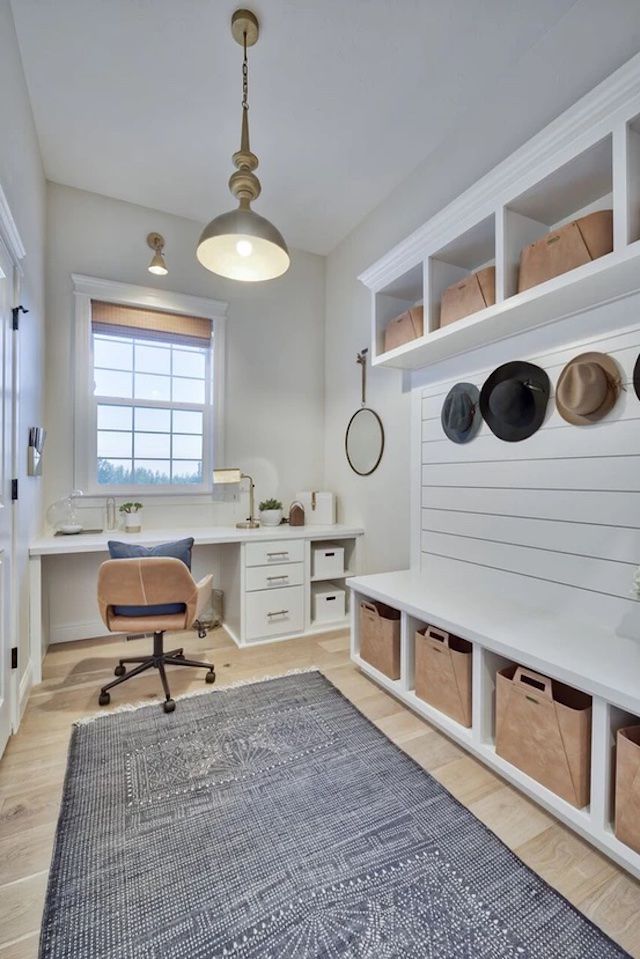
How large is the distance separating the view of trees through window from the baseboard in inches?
40.5

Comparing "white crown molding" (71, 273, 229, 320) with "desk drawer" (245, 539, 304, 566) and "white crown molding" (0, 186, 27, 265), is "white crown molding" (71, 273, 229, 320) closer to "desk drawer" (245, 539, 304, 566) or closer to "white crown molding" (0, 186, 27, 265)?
"white crown molding" (0, 186, 27, 265)

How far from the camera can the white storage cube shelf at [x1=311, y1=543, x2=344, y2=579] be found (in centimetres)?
334

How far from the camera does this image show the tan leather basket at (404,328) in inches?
96.8

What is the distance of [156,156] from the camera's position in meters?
2.85

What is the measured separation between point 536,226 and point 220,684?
110 inches

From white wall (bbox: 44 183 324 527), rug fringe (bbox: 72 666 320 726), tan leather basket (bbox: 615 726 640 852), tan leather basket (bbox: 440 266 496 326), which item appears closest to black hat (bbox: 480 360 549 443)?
tan leather basket (bbox: 440 266 496 326)

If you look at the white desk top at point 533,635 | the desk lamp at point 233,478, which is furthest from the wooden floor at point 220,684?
the desk lamp at point 233,478

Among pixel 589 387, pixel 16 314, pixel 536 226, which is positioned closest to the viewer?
pixel 589 387

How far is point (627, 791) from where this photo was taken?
49.6 inches

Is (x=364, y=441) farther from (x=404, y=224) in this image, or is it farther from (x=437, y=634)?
(x=437, y=634)

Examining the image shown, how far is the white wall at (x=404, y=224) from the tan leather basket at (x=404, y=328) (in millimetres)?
292

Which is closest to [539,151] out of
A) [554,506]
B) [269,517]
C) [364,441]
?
[554,506]

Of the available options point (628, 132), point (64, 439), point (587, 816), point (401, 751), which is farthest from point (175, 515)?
point (628, 132)

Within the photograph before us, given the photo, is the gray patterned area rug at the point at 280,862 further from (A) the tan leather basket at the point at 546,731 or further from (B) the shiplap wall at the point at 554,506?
(B) the shiplap wall at the point at 554,506
